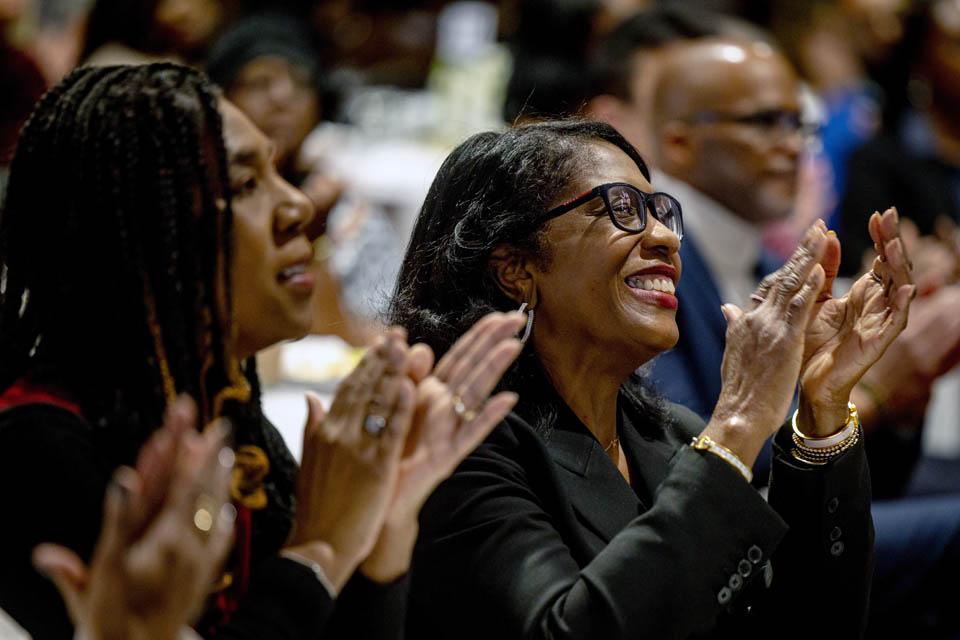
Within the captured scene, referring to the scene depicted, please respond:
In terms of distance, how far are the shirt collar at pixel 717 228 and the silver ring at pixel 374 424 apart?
218cm

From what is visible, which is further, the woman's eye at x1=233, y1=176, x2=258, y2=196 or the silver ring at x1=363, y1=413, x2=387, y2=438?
the woman's eye at x1=233, y1=176, x2=258, y2=196

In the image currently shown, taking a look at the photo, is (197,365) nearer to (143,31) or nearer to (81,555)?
(81,555)

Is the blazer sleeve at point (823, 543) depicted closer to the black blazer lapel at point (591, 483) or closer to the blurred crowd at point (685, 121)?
the black blazer lapel at point (591, 483)

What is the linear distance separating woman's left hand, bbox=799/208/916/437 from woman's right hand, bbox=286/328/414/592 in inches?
28.6

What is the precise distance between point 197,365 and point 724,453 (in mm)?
700

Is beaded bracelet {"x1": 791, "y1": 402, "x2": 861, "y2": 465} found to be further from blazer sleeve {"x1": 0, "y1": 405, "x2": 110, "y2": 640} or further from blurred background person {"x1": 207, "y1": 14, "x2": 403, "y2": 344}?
blurred background person {"x1": 207, "y1": 14, "x2": 403, "y2": 344}

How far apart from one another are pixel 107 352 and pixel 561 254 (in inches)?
26.5

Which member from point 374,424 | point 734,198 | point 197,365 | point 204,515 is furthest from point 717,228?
point 204,515

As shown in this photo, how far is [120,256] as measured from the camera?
1.81 meters

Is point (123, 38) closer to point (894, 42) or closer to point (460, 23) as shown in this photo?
point (460, 23)

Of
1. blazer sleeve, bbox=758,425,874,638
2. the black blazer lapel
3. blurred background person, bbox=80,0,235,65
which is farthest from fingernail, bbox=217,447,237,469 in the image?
blurred background person, bbox=80,0,235,65

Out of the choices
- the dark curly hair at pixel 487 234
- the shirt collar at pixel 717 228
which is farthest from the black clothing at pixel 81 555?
the shirt collar at pixel 717 228

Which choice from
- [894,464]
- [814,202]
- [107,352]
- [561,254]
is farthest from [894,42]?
[107,352]

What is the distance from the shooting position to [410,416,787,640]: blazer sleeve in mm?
1771
